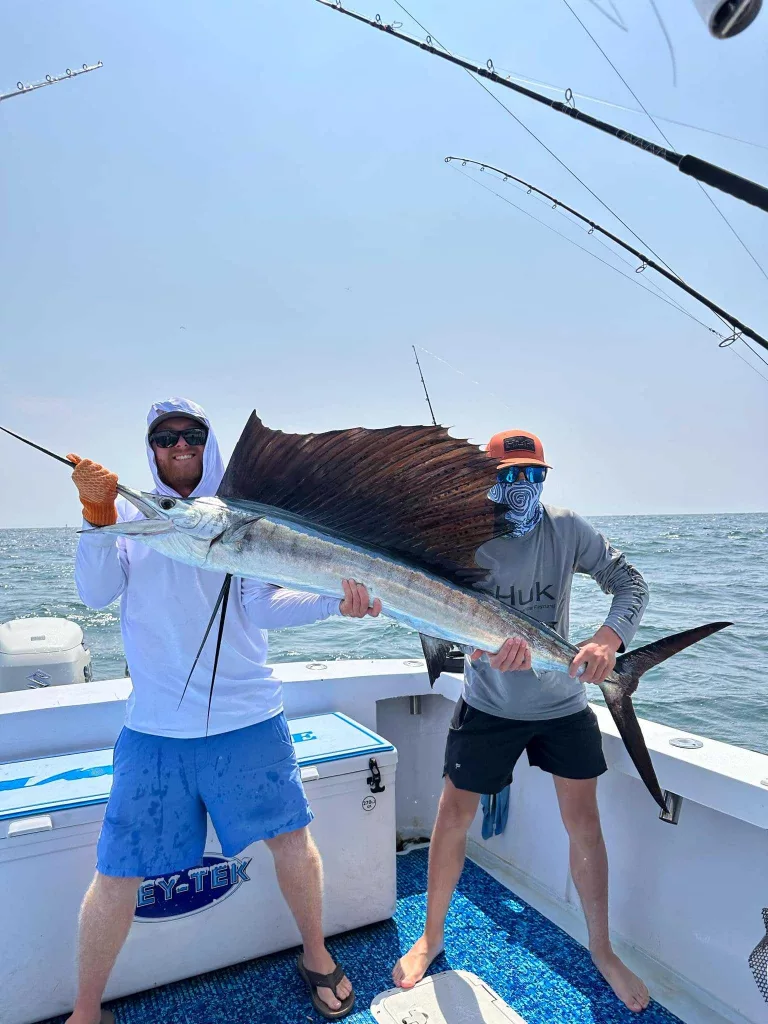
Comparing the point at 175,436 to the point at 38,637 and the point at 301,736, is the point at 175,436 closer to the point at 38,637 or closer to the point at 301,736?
the point at 301,736

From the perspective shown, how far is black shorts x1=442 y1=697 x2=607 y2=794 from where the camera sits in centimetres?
190

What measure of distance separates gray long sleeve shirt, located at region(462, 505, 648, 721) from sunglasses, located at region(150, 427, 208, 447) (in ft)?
2.74

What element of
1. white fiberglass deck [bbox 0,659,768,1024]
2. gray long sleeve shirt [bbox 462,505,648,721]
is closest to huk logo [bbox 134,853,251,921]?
white fiberglass deck [bbox 0,659,768,1024]

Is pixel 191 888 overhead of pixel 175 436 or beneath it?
beneath

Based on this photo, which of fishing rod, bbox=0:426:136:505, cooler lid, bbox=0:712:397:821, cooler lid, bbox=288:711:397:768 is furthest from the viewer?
cooler lid, bbox=288:711:397:768

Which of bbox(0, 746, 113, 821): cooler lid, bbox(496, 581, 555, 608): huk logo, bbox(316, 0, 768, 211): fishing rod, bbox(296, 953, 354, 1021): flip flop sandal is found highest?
A: bbox(316, 0, 768, 211): fishing rod

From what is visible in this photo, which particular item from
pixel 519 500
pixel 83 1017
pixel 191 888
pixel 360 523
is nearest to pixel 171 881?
pixel 191 888

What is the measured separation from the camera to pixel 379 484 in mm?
1481

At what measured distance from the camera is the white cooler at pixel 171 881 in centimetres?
172

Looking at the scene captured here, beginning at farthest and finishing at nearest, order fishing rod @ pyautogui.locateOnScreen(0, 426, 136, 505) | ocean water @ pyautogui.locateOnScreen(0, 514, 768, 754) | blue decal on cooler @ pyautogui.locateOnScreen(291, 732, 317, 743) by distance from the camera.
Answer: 1. ocean water @ pyautogui.locateOnScreen(0, 514, 768, 754)
2. blue decal on cooler @ pyautogui.locateOnScreen(291, 732, 317, 743)
3. fishing rod @ pyautogui.locateOnScreen(0, 426, 136, 505)

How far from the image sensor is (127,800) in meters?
1.60

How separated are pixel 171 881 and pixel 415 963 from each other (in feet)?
2.40

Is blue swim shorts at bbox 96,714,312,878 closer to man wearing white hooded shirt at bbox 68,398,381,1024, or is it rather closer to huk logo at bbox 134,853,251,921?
man wearing white hooded shirt at bbox 68,398,381,1024

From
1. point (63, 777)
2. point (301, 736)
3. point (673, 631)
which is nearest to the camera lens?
point (63, 777)
